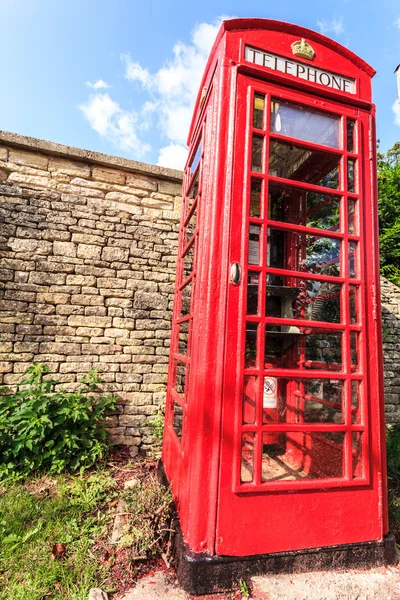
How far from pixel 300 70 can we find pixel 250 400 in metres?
2.27

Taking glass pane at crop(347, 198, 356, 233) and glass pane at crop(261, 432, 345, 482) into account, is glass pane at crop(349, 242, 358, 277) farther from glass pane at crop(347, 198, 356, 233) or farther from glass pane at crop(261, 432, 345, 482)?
glass pane at crop(261, 432, 345, 482)

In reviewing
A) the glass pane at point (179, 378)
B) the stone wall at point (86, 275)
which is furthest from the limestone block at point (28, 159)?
the glass pane at point (179, 378)

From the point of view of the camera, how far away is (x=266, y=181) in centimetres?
208

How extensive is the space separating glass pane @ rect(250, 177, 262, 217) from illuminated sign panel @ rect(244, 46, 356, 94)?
82 cm

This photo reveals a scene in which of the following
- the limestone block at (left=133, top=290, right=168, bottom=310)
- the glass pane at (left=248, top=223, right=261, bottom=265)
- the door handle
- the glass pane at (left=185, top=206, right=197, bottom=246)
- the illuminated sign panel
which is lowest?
the door handle

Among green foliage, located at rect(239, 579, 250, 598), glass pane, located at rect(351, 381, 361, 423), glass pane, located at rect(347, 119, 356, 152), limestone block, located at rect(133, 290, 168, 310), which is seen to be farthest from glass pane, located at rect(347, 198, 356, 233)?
limestone block, located at rect(133, 290, 168, 310)

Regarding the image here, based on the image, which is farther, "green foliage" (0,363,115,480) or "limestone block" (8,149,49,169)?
"limestone block" (8,149,49,169)

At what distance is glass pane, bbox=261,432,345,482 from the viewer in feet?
6.61

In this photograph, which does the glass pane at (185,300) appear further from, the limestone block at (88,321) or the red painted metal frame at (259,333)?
the limestone block at (88,321)

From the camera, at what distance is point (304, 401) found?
2275 millimetres

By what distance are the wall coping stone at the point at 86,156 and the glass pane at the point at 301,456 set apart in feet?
11.1

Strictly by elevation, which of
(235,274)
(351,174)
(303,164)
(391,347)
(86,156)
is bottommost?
(391,347)

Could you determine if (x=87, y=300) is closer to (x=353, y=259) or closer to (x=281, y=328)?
(x=281, y=328)

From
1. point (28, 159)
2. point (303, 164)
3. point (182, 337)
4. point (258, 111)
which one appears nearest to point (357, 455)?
point (182, 337)
